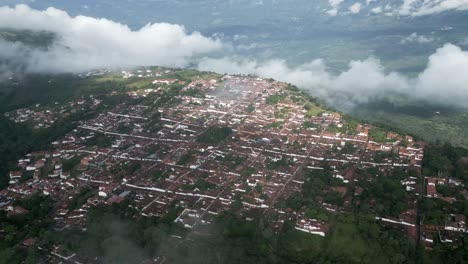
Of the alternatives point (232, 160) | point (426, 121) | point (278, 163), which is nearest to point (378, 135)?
point (278, 163)

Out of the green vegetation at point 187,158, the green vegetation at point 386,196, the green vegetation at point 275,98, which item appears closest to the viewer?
the green vegetation at point 386,196

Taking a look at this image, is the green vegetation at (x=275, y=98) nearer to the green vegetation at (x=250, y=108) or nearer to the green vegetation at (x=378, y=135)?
the green vegetation at (x=250, y=108)

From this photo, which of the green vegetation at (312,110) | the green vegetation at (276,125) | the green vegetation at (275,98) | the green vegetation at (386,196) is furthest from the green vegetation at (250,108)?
the green vegetation at (386,196)

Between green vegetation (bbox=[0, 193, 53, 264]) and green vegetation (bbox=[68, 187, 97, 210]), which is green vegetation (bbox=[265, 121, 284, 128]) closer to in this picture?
green vegetation (bbox=[68, 187, 97, 210])

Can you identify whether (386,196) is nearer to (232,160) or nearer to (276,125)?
(232,160)

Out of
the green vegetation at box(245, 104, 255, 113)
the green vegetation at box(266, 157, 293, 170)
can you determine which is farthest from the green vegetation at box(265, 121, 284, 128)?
the green vegetation at box(266, 157, 293, 170)

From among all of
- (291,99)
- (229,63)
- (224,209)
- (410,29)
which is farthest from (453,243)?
(410,29)

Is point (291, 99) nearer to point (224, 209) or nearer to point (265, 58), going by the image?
point (224, 209)
